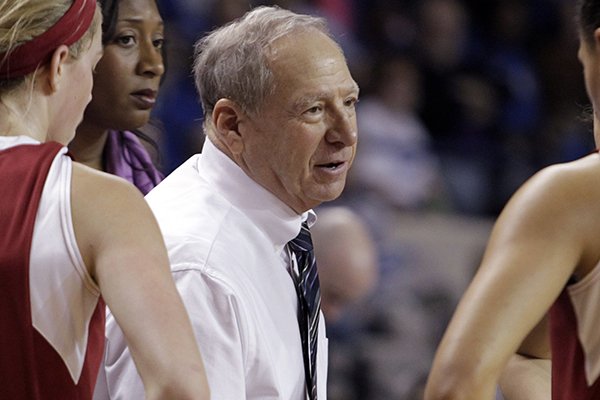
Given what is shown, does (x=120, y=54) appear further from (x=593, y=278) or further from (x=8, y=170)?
(x=593, y=278)

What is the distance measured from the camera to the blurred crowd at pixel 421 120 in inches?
231

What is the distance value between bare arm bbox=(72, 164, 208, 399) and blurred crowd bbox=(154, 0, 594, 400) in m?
3.81

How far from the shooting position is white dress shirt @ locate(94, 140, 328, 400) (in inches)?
90.4

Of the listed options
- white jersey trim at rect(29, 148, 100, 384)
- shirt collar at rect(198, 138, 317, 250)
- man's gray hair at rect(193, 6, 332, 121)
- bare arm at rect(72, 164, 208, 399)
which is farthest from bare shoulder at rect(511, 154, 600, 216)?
man's gray hair at rect(193, 6, 332, 121)

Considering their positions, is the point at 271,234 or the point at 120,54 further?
the point at 120,54

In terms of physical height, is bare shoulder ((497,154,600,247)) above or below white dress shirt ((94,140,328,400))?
above

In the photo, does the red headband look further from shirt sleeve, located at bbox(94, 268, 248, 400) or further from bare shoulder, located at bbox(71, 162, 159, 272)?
shirt sleeve, located at bbox(94, 268, 248, 400)

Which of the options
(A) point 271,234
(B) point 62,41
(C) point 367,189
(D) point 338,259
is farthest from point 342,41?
(B) point 62,41

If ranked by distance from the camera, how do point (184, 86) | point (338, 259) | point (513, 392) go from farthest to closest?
point (184, 86) < point (338, 259) < point (513, 392)

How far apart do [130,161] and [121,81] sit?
0.25 meters

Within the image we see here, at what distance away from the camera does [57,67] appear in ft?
6.40

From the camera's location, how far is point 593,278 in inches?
69.2

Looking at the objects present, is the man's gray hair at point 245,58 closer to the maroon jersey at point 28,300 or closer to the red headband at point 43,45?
the red headband at point 43,45

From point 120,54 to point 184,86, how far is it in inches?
115
